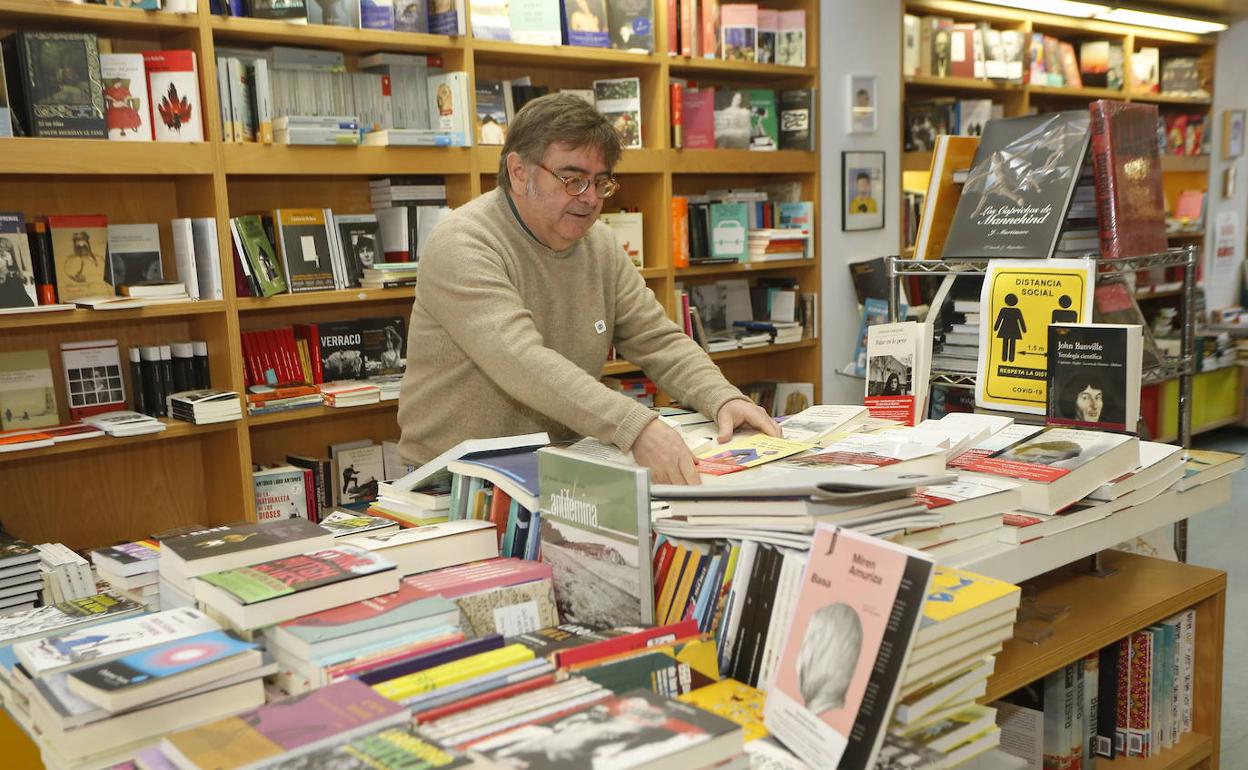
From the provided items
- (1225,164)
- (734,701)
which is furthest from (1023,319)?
(1225,164)

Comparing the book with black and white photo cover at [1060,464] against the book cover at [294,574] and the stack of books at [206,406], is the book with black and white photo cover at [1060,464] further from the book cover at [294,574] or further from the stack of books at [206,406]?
the stack of books at [206,406]

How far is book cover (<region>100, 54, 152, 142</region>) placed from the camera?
3143 mm

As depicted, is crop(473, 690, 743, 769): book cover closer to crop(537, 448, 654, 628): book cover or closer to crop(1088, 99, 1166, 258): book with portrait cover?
crop(537, 448, 654, 628): book cover

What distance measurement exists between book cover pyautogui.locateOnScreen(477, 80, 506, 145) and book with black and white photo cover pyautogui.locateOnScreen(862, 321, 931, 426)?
199 cm

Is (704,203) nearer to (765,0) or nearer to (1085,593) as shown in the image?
(765,0)

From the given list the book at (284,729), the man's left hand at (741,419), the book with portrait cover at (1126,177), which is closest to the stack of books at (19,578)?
the man's left hand at (741,419)

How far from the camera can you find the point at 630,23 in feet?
14.0

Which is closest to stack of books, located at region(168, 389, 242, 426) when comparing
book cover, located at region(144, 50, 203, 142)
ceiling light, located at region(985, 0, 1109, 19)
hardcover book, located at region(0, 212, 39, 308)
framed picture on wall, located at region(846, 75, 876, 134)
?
hardcover book, located at region(0, 212, 39, 308)

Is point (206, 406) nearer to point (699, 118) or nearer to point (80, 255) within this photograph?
point (80, 255)

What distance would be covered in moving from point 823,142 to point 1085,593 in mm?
3324

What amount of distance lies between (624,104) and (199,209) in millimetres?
1779

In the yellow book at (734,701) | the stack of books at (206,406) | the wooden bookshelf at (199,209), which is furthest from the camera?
the stack of books at (206,406)

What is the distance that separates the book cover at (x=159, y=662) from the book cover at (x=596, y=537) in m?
0.48

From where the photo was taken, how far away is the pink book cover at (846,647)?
1.15 meters
